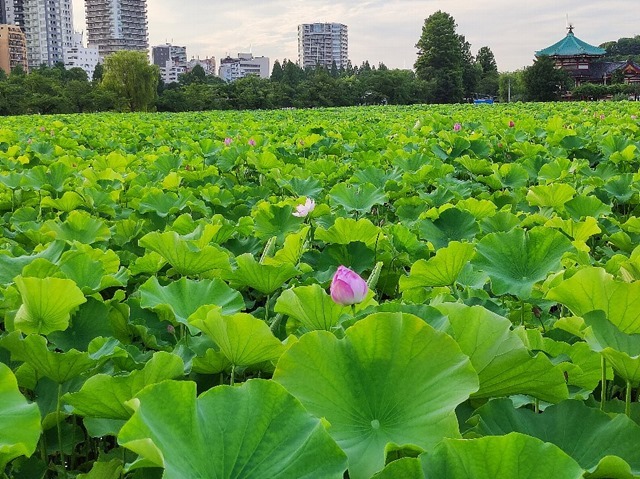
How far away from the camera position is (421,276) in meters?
1.03

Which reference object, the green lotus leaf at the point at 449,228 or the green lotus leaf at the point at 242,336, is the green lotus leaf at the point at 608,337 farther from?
the green lotus leaf at the point at 449,228

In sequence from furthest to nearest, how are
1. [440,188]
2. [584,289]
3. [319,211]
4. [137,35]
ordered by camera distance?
[137,35]
[440,188]
[319,211]
[584,289]

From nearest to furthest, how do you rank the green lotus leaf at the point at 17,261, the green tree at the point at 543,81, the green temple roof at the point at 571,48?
the green lotus leaf at the point at 17,261, the green tree at the point at 543,81, the green temple roof at the point at 571,48

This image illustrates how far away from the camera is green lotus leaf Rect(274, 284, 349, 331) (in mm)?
745

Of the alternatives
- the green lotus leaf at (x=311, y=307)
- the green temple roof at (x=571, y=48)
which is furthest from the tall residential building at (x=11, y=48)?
the green lotus leaf at (x=311, y=307)

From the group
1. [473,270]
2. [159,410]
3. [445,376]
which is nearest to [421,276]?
[473,270]

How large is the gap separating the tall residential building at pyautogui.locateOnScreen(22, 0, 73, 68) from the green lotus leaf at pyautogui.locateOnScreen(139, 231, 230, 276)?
368 ft

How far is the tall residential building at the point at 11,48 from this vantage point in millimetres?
76875

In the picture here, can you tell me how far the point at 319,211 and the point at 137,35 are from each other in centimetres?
13005

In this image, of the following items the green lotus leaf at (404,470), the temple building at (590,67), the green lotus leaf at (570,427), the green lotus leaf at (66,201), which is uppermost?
the temple building at (590,67)

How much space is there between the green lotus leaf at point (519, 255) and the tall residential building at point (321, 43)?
13281 cm

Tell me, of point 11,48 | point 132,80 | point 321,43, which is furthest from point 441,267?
point 321,43

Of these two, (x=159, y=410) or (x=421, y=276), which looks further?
(x=421, y=276)

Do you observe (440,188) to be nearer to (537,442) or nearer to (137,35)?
(537,442)
